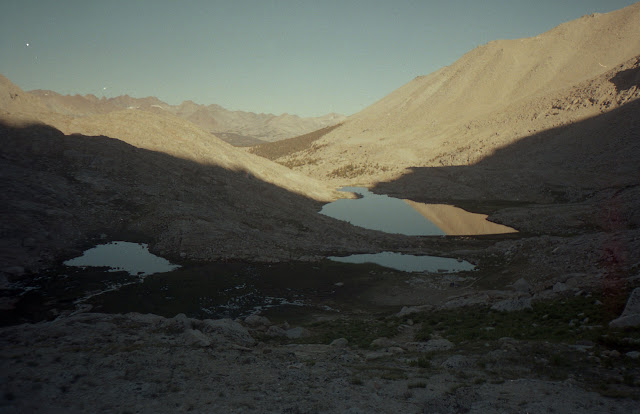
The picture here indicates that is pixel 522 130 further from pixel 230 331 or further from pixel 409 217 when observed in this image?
pixel 230 331

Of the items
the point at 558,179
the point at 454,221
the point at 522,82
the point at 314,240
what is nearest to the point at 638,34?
the point at 522,82

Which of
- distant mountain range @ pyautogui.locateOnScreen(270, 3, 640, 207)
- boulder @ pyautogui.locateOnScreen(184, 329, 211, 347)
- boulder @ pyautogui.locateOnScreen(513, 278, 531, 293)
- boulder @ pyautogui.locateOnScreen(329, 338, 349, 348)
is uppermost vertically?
distant mountain range @ pyautogui.locateOnScreen(270, 3, 640, 207)

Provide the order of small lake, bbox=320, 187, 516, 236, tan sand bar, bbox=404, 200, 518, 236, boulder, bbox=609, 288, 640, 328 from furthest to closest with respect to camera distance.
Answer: small lake, bbox=320, 187, 516, 236 < tan sand bar, bbox=404, 200, 518, 236 < boulder, bbox=609, 288, 640, 328

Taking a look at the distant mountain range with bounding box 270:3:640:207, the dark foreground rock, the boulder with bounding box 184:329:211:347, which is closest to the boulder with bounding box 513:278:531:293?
the dark foreground rock

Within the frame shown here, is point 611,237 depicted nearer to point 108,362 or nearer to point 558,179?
point 108,362

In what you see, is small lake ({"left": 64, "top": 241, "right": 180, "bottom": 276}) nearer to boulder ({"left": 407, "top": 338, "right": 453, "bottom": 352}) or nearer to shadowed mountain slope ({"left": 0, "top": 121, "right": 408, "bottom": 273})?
shadowed mountain slope ({"left": 0, "top": 121, "right": 408, "bottom": 273})
